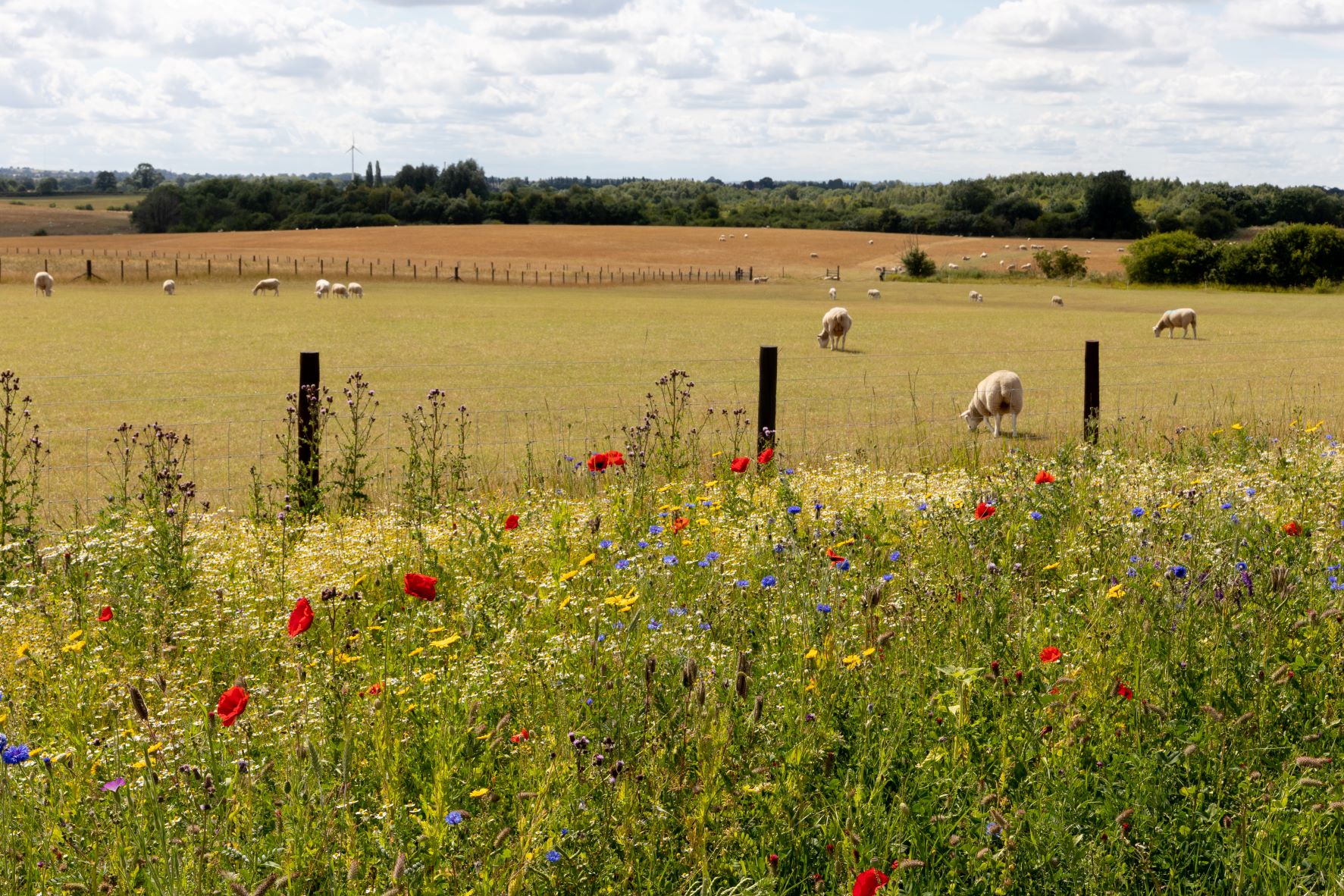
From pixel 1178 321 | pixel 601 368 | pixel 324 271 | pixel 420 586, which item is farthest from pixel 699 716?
pixel 324 271

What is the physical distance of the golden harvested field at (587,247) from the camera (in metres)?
102

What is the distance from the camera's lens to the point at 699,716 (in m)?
4.00

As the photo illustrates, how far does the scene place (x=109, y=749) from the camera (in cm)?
445

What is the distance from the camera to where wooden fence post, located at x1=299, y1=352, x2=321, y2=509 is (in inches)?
393

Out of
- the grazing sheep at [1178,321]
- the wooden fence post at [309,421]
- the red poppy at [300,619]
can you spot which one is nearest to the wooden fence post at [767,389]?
the wooden fence post at [309,421]

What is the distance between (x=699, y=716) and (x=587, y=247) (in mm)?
115114

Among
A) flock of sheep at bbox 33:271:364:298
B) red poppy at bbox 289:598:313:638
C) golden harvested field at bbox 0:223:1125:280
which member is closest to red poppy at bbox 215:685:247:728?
red poppy at bbox 289:598:313:638

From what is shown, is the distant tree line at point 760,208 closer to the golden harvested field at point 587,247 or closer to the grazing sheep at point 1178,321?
the golden harvested field at point 587,247

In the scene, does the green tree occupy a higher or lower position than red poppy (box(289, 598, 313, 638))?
higher

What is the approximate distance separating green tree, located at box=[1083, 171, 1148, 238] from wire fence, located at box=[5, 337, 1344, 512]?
10631cm

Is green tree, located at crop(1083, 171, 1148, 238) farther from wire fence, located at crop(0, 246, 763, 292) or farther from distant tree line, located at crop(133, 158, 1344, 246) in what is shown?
wire fence, located at crop(0, 246, 763, 292)

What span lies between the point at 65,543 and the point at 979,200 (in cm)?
14769

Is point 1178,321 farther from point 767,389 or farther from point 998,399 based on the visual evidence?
point 767,389

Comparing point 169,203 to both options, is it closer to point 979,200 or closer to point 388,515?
point 979,200
